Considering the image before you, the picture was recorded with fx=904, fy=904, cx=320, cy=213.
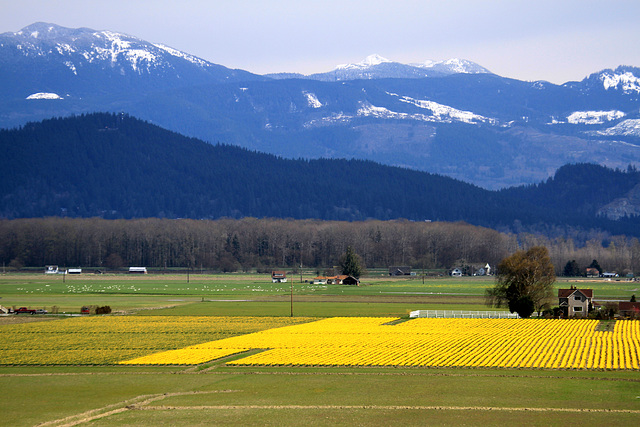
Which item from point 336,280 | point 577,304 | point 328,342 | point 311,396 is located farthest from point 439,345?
point 336,280

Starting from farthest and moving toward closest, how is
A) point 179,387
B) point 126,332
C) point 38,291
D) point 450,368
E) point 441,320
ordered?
point 38,291
point 441,320
point 126,332
point 450,368
point 179,387

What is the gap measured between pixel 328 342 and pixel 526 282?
32.2 m

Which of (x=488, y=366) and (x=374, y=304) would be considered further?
(x=374, y=304)

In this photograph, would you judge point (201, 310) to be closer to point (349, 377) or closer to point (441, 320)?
point (441, 320)

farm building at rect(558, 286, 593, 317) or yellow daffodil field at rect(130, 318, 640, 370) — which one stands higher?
farm building at rect(558, 286, 593, 317)

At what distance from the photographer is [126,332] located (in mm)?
68312

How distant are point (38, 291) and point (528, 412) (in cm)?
9818

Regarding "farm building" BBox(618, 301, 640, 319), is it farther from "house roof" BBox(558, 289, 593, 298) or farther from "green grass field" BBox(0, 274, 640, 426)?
"green grass field" BBox(0, 274, 640, 426)

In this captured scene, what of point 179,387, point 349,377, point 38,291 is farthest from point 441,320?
point 38,291

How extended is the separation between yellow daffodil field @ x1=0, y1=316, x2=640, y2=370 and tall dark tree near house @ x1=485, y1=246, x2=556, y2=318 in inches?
198

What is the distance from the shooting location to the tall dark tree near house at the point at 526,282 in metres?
85.9

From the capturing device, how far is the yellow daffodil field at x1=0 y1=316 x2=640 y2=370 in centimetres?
5197

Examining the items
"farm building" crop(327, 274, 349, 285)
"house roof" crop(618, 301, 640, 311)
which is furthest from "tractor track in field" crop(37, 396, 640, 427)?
"farm building" crop(327, 274, 349, 285)

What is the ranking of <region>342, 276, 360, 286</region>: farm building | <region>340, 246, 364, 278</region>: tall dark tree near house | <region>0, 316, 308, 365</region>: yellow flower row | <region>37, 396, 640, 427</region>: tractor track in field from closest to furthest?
<region>37, 396, 640, 427</region>: tractor track in field → <region>0, 316, 308, 365</region>: yellow flower row → <region>342, 276, 360, 286</region>: farm building → <region>340, 246, 364, 278</region>: tall dark tree near house
